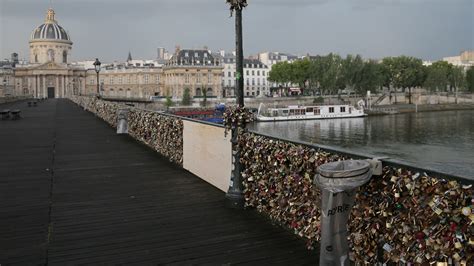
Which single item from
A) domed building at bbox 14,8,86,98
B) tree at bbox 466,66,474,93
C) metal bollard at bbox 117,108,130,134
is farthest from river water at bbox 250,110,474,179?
domed building at bbox 14,8,86,98

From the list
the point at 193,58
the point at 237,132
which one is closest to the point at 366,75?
the point at 193,58

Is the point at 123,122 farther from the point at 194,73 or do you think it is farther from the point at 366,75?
the point at 194,73

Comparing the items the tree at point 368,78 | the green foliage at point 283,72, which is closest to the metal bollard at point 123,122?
the tree at point 368,78

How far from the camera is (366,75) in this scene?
100062 millimetres

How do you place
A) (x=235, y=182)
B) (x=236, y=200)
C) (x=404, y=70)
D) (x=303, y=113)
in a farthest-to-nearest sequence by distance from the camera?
(x=404, y=70)
(x=303, y=113)
(x=235, y=182)
(x=236, y=200)

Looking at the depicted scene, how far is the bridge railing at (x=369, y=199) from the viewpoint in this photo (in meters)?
3.84

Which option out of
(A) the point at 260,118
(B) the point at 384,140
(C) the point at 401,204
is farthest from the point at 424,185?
(A) the point at 260,118

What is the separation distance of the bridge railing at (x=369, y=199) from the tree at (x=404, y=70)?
4209 inches

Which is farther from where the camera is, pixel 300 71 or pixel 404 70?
pixel 300 71

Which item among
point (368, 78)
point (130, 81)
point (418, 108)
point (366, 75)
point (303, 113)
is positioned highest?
point (130, 81)

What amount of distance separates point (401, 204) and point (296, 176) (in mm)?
1898

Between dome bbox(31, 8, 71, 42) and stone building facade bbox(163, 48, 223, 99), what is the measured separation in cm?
3293

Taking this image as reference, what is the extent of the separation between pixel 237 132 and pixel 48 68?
141 metres

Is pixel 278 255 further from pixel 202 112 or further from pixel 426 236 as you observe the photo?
pixel 202 112
